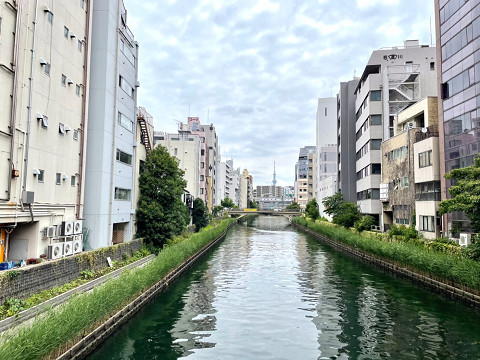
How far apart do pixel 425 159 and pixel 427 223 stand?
6718 mm

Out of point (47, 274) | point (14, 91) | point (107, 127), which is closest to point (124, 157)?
point (107, 127)

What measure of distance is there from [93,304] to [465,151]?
3130 centimetres

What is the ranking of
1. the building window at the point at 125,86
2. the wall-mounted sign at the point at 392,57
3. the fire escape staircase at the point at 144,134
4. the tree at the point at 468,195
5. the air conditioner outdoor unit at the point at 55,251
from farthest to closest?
the wall-mounted sign at the point at 392,57 < the fire escape staircase at the point at 144,134 < the building window at the point at 125,86 < the air conditioner outdoor unit at the point at 55,251 < the tree at the point at 468,195

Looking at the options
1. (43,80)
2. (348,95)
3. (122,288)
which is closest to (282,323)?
(122,288)

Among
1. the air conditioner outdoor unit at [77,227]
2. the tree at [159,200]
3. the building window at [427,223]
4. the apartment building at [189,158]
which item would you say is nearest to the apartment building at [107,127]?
the tree at [159,200]

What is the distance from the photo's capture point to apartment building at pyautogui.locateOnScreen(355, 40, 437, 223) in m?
53.7

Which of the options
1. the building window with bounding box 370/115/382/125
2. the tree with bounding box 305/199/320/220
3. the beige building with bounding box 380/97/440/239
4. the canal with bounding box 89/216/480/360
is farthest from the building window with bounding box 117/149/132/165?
the tree with bounding box 305/199/320/220

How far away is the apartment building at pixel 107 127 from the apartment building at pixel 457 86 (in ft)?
93.2

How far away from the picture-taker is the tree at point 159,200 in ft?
116

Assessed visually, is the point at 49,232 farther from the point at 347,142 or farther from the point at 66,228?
the point at 347,142

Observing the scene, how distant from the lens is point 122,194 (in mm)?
32188

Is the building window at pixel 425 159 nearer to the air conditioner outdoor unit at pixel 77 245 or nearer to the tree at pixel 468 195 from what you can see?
the tree at pixel 468 195

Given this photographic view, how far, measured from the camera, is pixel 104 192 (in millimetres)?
28469

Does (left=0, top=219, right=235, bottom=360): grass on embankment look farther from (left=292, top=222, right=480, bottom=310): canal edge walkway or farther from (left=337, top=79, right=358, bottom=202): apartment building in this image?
(left=337, top=79, right=358, bottom=202): apartment building
